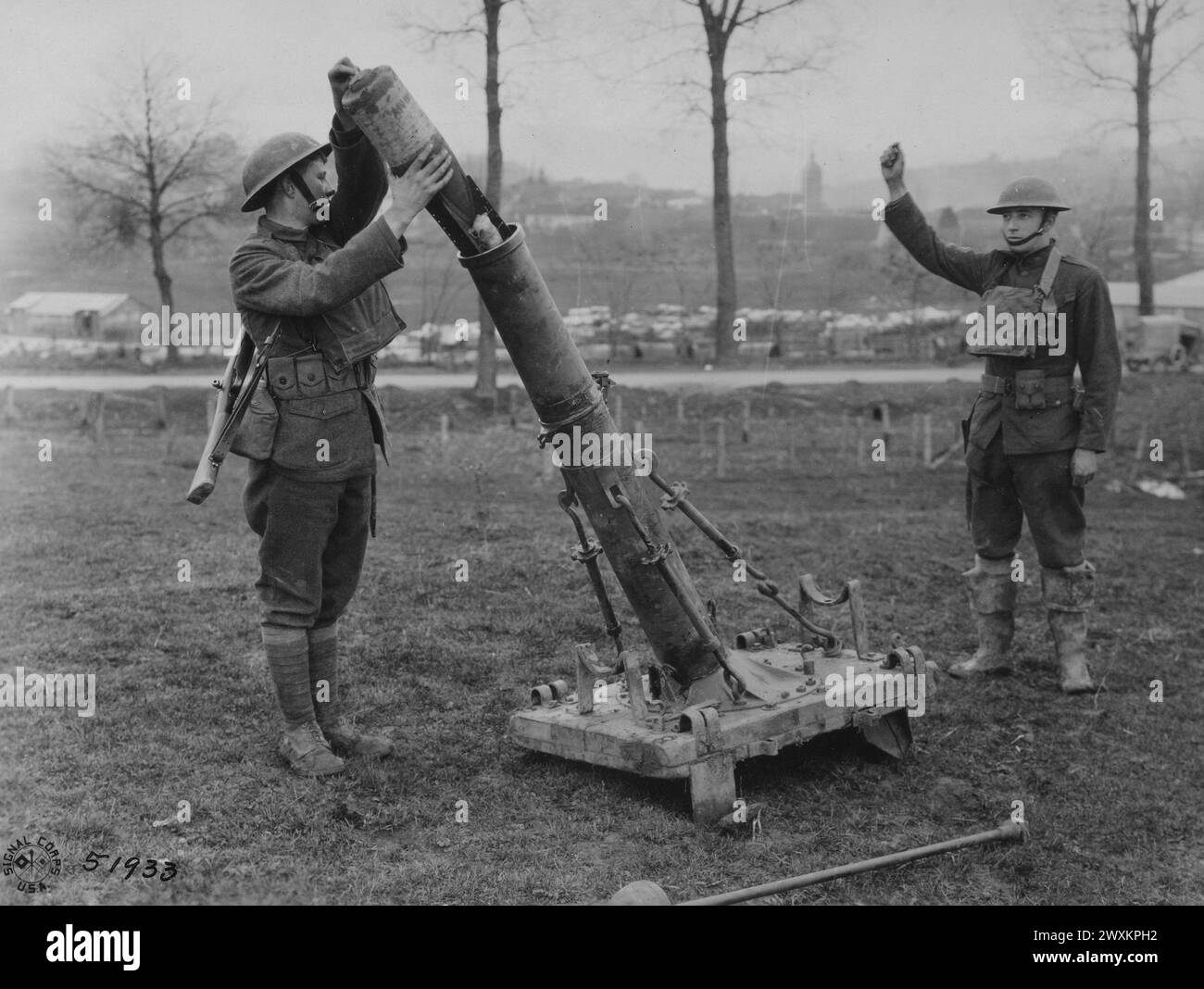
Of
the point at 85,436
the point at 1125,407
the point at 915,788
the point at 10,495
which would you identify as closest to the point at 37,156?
the point at 85,436

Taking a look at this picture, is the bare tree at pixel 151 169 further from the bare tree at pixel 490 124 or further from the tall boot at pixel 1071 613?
the tall boot at pixel 1071 613

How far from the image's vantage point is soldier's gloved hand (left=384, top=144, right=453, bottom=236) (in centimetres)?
446

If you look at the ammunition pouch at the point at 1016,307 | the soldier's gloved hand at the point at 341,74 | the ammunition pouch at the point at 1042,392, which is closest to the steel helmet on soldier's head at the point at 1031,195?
the ammunition pouch at the point at 1016,307

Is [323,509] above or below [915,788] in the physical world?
above

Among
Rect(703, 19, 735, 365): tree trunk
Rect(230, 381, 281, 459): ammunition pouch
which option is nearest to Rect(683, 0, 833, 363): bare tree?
Rect(703, 19, 735, 365): tree trunk

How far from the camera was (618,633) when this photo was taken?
17.8 ft

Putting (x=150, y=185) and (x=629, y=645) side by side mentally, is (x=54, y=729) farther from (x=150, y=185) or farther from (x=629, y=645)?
(x=150, y=185)

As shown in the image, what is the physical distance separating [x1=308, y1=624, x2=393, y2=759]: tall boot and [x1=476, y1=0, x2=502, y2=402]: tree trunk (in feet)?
33.2

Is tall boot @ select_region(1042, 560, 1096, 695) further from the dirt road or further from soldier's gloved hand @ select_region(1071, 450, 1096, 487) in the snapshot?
the dirt road

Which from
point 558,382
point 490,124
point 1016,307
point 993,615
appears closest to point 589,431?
point 558,382

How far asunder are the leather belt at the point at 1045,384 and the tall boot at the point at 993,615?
35.8 inches

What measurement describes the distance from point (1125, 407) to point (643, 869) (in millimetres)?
18376

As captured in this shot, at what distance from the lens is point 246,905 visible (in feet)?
12.2

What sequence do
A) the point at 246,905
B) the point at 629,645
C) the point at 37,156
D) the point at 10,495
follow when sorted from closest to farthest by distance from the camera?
the point at 246,905 → the point at 629,645 → the point at 10,495 → the point at 37,156
